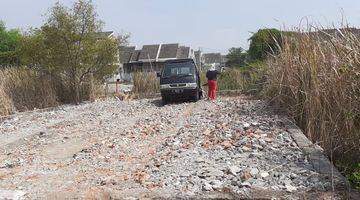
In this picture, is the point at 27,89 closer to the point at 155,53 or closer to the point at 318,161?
the point at 318,161

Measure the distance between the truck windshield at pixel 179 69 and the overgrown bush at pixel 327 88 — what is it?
936 cm

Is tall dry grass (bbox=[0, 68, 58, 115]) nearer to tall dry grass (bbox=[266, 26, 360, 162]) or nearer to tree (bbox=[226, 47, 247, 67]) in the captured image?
tall dry grass (bbox=[266, 26, 360, 162])

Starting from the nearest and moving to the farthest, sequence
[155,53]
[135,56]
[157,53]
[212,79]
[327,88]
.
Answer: [327,88] → [212,79] → [157,53] → [155,53] → [135,56]

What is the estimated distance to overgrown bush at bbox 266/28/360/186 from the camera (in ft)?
21.7

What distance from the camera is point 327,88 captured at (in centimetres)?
741

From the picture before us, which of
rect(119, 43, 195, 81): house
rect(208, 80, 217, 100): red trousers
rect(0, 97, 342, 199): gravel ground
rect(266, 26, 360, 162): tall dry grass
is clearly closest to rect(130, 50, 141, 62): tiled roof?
rect(119, 43, 195, 81): house

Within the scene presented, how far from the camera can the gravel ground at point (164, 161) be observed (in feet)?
18.4

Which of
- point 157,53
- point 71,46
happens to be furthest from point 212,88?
point 157,53

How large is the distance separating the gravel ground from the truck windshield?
7.00 meters

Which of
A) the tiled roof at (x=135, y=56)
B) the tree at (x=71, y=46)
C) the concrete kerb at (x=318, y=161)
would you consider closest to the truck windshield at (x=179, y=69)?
the tree at (x=71, y=46)

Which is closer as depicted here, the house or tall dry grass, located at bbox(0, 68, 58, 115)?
tall dry grass, located at bbox(0, 68, 58, 115)

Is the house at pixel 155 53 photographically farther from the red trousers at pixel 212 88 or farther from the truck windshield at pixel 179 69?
the red trousers at pixel 212 88

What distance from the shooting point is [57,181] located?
6.55 meters

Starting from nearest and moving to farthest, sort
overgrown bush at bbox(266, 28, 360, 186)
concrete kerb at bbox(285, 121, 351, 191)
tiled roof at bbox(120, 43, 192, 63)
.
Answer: concrete kerb at bbox(285, 121, 351, 191) < overgrown bush at bbox(266, 28, 360, 186) < tiled roof at bbox(120, 43, 192, 63)
